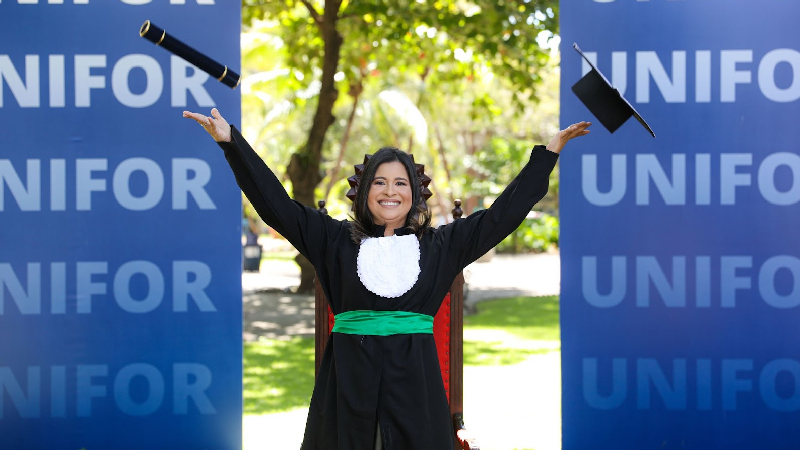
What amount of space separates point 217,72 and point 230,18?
49.5 inches

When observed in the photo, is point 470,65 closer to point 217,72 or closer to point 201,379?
point 201,379

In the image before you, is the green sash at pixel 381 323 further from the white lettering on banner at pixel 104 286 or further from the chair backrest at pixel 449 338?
the white lettering on banner at pixel 104 286

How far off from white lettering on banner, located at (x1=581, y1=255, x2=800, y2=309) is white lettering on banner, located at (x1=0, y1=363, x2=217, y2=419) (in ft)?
5.75

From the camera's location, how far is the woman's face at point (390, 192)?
2.47 metres

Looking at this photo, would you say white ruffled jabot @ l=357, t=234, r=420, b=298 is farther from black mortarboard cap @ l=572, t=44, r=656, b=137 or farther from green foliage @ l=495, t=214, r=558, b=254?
green foliage @ l=495, t=214, r=558, b=254

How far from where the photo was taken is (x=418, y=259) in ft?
8.09

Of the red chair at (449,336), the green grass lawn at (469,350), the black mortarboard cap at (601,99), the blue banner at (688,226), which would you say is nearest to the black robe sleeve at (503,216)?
the black mortarboard cap at (601,99)

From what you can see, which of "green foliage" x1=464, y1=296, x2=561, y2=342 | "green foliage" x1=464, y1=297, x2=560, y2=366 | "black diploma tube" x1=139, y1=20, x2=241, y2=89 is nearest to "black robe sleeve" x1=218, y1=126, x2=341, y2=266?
"black diploma tube" x1=139, y1=20, x2=241, y2=89

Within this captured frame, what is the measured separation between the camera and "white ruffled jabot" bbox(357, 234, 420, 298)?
2406mm

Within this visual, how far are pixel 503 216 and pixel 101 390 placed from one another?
7.32 ft

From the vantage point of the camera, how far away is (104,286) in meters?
3.82

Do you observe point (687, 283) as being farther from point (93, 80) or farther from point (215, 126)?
point (93, 80)

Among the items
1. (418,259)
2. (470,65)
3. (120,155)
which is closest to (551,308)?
(470,65)

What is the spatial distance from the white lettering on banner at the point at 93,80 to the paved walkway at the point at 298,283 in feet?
12.6
